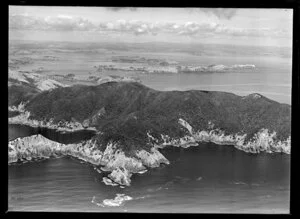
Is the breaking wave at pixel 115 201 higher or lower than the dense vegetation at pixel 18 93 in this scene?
lower

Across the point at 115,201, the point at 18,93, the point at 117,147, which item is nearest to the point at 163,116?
the point at 117,147

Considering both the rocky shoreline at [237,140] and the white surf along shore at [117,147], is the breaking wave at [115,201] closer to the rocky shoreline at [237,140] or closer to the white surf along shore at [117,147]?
the white surf along shore at [117,147]

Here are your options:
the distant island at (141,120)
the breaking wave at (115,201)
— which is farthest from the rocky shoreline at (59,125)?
the breaking wave at (115,201)

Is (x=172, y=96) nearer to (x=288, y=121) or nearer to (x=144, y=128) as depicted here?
(x=144, y=128)

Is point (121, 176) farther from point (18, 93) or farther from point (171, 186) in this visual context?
point (18, 93)

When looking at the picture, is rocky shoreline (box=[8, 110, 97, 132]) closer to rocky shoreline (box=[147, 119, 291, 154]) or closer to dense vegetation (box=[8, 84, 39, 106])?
dense vegetation (box=[8, 84, 39, 106])
